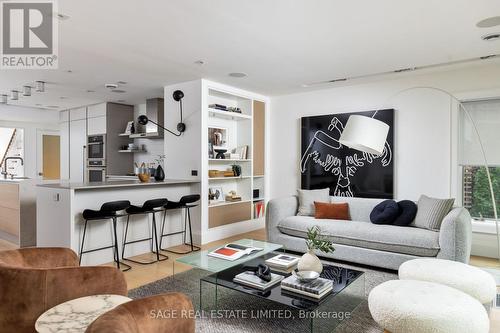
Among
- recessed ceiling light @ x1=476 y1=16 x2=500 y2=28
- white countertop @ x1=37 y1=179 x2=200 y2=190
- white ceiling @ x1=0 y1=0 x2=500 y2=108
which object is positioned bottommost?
white countertop @ x1=37 y1=179 x2=200 y2=190

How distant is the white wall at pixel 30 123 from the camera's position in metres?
7.60

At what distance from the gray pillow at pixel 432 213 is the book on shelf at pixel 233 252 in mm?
1957

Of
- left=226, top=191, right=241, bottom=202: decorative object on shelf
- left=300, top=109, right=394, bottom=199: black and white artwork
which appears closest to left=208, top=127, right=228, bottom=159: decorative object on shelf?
left=226, top=191, right=241, bottom=202: decorative object on shelf

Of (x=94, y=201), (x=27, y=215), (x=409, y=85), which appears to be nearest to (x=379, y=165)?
(x=409, y=85)

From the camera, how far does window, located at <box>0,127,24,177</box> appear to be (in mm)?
7996

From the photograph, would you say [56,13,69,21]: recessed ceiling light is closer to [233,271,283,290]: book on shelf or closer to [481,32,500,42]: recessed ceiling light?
[233,271,283,290]: book on shelf

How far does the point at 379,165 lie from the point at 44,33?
4.61 metres

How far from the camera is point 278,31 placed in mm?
3154

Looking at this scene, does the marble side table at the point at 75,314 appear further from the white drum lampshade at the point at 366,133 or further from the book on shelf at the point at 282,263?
the white drum lampshade at the point at 366,133

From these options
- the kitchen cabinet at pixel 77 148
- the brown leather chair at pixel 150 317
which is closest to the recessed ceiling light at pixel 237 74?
the brown leather chair at pixel 150 317

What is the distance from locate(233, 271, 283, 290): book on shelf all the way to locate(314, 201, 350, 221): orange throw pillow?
6.46 ft

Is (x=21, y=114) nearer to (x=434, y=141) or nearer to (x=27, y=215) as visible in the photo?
(x=27, y=215)

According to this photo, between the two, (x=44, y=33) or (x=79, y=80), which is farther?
(x=79, y=80)

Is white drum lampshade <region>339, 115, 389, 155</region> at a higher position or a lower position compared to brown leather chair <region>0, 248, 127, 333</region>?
higher
